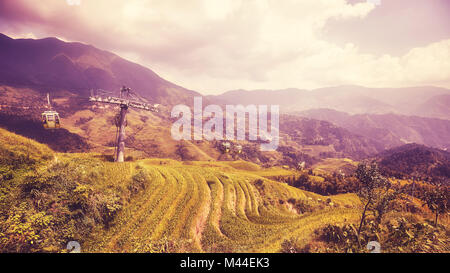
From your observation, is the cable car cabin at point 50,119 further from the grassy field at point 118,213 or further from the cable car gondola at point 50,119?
the grassy field at point 118,213

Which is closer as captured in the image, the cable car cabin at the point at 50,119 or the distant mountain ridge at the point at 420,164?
the cable car cabin at the point at 50,119

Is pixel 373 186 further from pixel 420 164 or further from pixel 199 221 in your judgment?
pixel 420 164

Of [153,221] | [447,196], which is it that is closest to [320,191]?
[447,196]

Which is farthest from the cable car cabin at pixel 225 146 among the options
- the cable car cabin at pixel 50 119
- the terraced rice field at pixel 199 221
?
the cable car cabin at pixel 50 119

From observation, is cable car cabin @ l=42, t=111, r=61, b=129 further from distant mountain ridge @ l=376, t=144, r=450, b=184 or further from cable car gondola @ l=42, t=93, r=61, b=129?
distant mountain ridge @ l=376, t=144, r=450, b=184

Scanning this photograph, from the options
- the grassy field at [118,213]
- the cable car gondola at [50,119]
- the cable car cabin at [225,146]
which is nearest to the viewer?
the grassy field at [118,213]

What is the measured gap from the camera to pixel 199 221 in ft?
65.6

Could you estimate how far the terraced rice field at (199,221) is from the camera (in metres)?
15.9

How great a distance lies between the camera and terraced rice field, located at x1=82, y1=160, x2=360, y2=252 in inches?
624

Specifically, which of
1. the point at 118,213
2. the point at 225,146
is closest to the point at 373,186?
the point at 118,213

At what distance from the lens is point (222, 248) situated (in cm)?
1616

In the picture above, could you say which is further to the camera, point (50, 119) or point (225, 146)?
point (225, 146)
